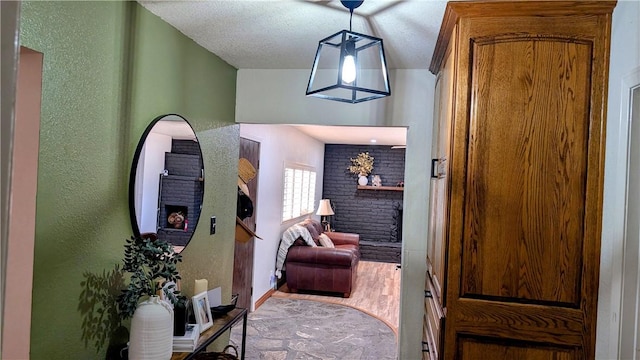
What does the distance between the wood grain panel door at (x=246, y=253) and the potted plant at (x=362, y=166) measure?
4.23 m

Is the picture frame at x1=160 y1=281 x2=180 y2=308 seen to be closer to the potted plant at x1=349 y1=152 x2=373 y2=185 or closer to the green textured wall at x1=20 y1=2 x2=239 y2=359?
the green textured wall at x1=20 y1=2 x2=239 y2=359

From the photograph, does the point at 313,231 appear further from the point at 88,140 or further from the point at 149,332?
the point at 88,140

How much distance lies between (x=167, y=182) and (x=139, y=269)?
A: 0.52 metres

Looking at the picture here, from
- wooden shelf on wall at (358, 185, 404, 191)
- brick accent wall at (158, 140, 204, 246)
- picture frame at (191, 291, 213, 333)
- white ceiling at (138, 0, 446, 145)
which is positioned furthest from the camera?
wooden shelf on wall at (358, 185, 404, 191)

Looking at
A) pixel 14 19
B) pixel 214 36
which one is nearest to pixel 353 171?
pixel 214 36

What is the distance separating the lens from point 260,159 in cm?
482

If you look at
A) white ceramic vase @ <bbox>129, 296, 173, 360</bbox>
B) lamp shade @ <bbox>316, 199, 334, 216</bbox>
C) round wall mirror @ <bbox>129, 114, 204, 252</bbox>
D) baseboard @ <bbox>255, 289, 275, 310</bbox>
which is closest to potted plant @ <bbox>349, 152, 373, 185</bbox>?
lamp shade @ <bbox>316, 199, 334, 216</bbox>

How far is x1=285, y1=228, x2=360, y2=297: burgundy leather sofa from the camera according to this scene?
5.39 m

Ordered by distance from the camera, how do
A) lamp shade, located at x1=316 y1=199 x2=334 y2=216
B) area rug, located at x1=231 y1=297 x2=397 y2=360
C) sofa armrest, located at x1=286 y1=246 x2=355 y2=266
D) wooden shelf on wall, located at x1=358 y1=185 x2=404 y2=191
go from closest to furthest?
area rug, located at x1=231 y1=297 x2=397 y2=360 < sofa armrest, located at x1=286 y1=246 x2=355 y2=266 < lamp shade, located at x1=316 y1=199 x2=334 y2=216 < wooden shelf on wall, located at x1=358 y1=185 x2=404 y2=191

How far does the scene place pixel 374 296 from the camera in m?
5.61

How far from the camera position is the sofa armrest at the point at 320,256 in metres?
5.35

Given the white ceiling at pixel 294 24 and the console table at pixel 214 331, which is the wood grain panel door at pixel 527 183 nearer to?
the white ceiling at pixel 294 24

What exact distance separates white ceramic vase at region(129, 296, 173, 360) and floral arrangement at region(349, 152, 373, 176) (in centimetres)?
720

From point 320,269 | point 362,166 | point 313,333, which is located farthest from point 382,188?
point 313,333
